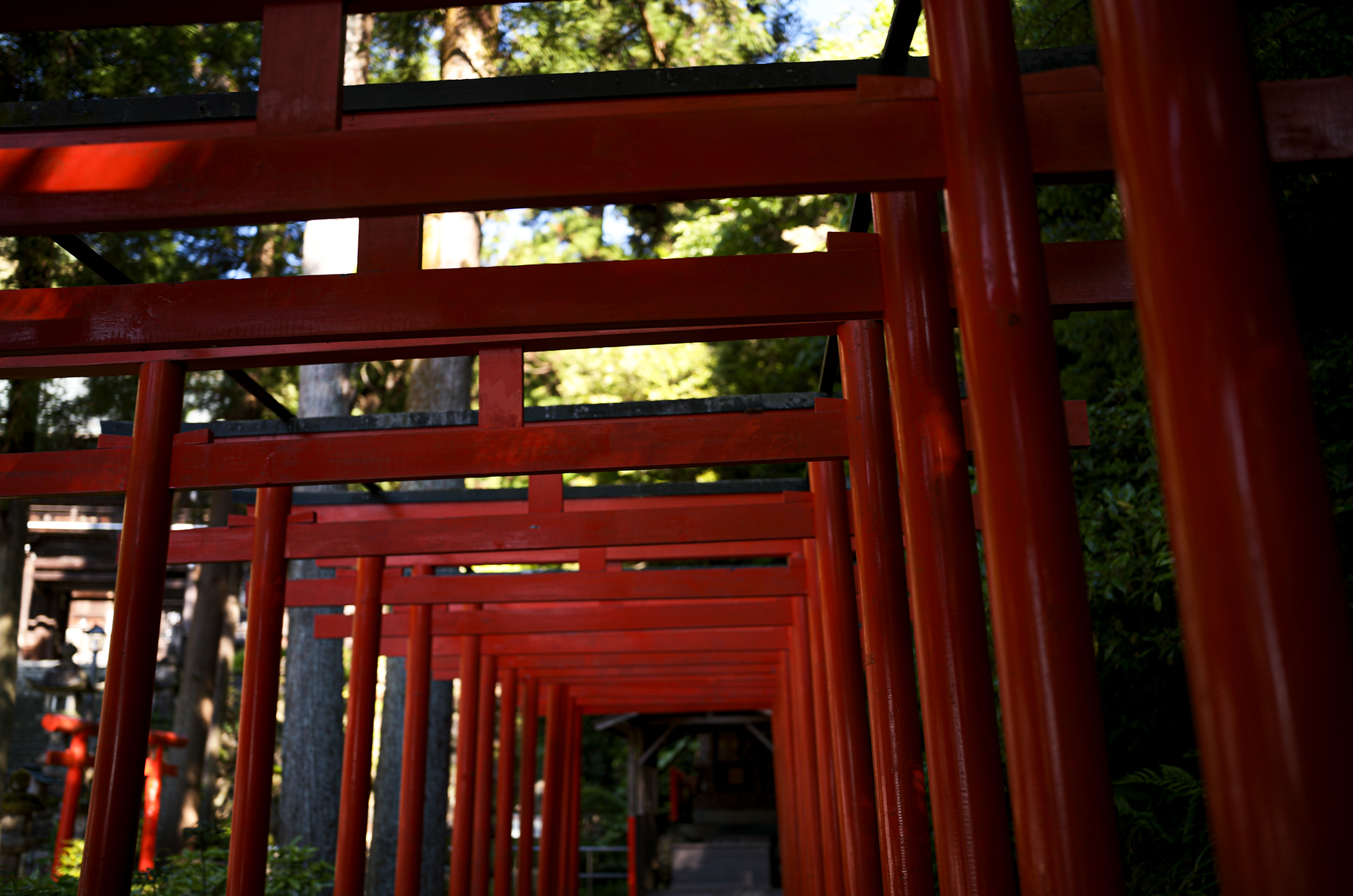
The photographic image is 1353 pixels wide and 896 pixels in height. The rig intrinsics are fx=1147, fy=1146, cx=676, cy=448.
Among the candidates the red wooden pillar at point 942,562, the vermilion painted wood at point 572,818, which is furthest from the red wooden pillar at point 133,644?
the vermilion painted wood at point 572,818

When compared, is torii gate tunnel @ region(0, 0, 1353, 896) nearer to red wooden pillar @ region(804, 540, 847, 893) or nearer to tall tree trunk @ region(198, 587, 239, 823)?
red wooden pillar @ region(804, 540, 847, 893)

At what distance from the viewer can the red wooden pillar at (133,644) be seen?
526 centimetres

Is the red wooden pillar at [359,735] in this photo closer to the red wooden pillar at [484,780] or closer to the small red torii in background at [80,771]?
the red wooden pillar at [484,780]

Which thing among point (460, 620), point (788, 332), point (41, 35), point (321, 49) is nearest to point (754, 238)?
point (460, 620)

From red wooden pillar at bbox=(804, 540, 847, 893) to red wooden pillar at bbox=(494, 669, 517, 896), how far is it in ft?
21.0

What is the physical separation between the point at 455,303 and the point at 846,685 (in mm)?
3509

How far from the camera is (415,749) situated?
33.4ft

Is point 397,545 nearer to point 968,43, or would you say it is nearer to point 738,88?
point 738,88

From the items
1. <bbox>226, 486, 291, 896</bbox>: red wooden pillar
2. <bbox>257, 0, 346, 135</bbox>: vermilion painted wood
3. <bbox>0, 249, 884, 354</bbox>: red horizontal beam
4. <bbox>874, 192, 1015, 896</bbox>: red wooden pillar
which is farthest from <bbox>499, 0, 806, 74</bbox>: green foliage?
<bbox>257, 0, 346, 135</bbox>: vermilion painted wood

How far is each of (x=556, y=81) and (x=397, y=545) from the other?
4.11 m

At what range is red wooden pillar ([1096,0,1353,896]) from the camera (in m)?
2.13

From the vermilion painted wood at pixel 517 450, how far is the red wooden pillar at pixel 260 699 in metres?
1.00

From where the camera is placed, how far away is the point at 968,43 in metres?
3.42

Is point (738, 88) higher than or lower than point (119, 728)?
higher
